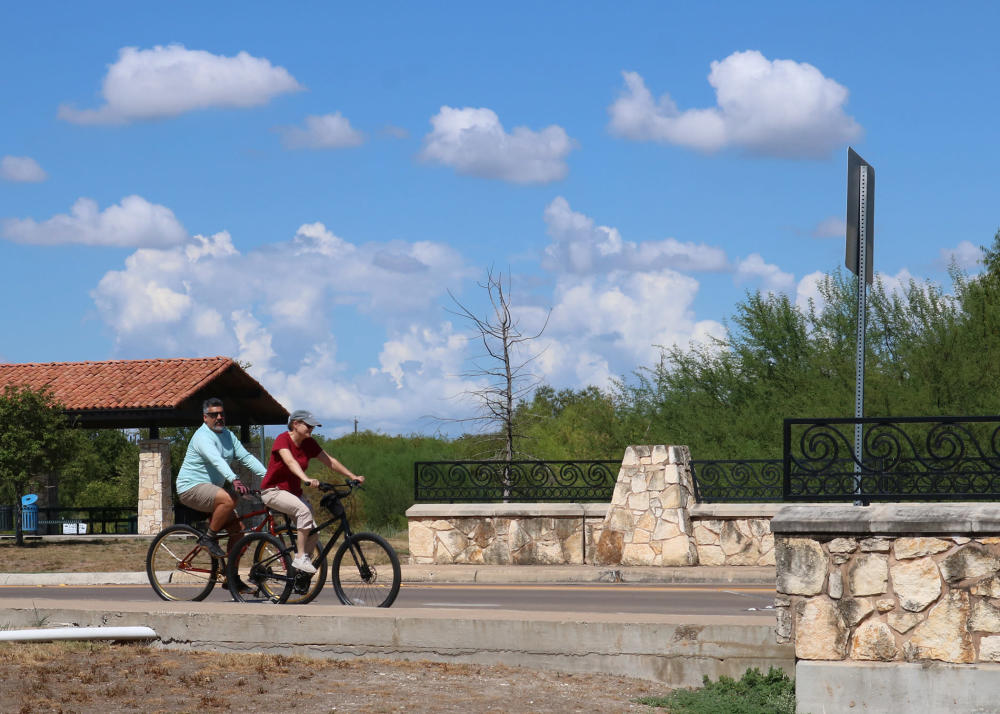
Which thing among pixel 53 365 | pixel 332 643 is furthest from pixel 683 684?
pixel 53 365

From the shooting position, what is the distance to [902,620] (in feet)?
23.0

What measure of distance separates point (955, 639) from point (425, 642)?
323cm

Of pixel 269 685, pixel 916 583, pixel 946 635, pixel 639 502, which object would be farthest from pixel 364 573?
pixel 639 502

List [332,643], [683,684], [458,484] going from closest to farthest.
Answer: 1. [683,684]
2. [332,643]
3. [458,484]

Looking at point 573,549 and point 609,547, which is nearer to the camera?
point 609,547

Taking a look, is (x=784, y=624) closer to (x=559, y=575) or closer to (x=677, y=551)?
(x=559, y=575)

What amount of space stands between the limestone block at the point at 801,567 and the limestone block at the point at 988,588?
0.82 metres

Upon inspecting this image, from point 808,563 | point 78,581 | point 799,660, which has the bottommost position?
point 78,581

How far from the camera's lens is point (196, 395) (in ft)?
106

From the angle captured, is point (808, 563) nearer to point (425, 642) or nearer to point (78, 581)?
point (425, 642)

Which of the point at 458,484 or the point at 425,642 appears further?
the point at 458,484

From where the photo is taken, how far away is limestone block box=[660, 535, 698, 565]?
16656 mm

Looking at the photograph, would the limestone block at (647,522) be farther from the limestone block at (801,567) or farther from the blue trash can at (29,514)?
the blue trash can at (29,514)

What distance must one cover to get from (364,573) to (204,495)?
1.52m
